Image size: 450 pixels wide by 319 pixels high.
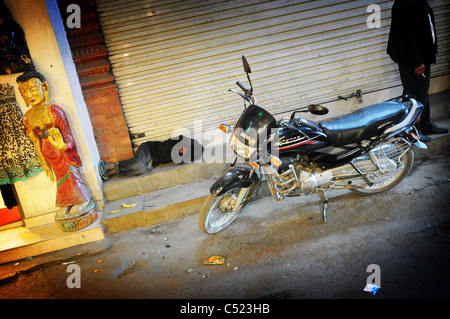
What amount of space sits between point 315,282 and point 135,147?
407 centimetres

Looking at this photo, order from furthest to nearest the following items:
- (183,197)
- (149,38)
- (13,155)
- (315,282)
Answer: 1. (149,38)
2. (183,197)
3. (13,155)
4. (315,282)

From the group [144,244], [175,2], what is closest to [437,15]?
[175,2]

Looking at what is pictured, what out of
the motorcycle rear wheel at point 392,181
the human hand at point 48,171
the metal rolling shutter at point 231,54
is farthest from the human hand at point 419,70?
the human hand at point 48,171

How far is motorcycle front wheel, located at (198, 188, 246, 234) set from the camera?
3810 mm

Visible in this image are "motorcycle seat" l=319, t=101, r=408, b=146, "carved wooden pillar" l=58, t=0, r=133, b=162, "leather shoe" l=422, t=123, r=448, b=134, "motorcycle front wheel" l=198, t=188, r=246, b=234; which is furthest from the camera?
"leather shoe" l=422, t=123, r=448, b=134

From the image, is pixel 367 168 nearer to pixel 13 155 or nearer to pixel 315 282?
pixel 315 282

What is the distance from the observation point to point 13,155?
4539 millimetres

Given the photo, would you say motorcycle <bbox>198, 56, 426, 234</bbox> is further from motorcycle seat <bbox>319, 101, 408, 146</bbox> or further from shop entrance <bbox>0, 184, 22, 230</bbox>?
shop entrance <bbox>0, 184, 22, 230</bbox>

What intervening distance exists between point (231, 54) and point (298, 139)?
2702mm

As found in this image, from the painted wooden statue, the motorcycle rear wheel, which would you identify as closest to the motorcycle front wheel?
the motorcycle rear wheel

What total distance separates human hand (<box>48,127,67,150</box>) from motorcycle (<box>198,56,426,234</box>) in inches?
93.2

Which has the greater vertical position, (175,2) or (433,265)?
(175,2)

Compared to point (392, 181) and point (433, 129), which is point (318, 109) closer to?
point (392, 181)

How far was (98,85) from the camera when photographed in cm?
521
